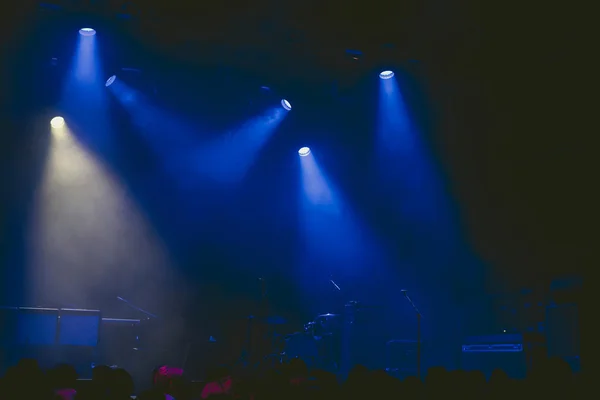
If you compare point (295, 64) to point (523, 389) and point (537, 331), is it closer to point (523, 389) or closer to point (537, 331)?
point (537, 331)

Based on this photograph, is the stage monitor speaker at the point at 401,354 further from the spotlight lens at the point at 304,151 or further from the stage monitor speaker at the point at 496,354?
the spotlight lens at the point at 304,151

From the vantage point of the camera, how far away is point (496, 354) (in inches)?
360

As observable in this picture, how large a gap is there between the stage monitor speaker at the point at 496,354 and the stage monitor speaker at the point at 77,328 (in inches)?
206

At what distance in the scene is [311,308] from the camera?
12617 millimetres

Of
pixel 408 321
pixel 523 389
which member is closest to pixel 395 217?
pixel 408 321

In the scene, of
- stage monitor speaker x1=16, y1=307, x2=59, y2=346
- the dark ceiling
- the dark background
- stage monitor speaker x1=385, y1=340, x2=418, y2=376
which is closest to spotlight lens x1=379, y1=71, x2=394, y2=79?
the dark background

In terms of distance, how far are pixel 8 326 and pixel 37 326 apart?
1.20 feet

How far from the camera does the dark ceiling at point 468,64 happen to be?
855 centimetres

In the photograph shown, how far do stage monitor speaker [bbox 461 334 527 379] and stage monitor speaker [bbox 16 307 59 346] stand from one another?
573 cm

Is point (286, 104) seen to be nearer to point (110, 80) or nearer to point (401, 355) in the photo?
point (110, 80)

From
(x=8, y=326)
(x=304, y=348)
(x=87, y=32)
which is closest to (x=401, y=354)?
(x=304, y=348)

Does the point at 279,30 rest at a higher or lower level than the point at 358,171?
higher

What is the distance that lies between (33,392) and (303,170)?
955 centimetres

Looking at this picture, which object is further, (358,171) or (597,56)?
(358,171)
